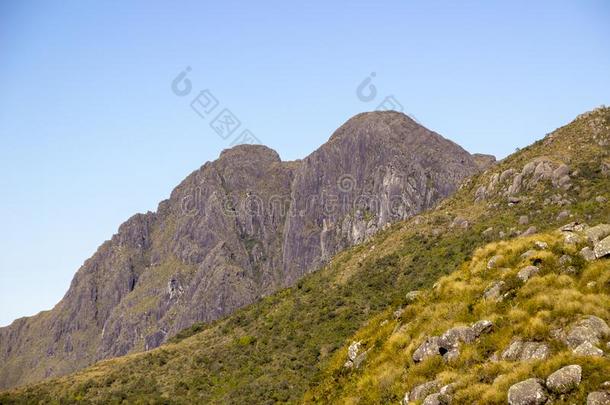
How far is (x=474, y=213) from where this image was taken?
13900 centimetres

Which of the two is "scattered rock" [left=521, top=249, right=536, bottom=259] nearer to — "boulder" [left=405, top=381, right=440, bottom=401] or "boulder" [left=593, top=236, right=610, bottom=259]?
"boulder" [left=593, top=236, right=610, bottom=259]

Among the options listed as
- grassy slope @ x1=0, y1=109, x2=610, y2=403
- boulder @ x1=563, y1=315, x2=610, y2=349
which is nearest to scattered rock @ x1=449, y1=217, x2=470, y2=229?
grassy slope @ x1=0, y1=109, x2=610, y2=403

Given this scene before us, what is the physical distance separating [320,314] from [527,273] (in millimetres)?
101351

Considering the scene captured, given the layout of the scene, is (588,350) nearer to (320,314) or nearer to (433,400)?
(433,400)

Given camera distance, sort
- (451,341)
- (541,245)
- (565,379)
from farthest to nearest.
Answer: (541,245)
(451,341)
(565,379)

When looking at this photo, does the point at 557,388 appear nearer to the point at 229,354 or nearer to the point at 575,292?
the point at 575,292

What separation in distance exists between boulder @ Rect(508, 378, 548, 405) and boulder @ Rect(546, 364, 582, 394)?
40 centimetres

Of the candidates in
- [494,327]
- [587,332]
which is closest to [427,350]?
[494,327]

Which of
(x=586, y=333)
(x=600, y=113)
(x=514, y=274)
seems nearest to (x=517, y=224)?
(x=600, y=113)

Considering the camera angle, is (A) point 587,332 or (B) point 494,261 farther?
(B) point 494,261

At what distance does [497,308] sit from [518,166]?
393ft

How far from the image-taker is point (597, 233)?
33.2 metres

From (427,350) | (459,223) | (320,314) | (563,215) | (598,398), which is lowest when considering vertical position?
(563,215)

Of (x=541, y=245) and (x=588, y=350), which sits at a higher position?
(x=541, y=245)
